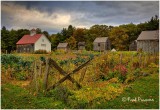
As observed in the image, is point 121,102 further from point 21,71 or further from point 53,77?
point 21,71

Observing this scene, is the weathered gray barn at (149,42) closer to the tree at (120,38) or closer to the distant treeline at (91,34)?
the distant treeline at (91,34)

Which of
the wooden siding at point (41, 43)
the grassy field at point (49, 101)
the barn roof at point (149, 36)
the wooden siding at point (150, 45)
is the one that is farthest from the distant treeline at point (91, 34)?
the grassy field at point (49, 101)

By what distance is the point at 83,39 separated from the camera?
95.2 m

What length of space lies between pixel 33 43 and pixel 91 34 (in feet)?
89.6

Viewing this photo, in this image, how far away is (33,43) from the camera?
68500mm

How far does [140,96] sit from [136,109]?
2103 millimetres

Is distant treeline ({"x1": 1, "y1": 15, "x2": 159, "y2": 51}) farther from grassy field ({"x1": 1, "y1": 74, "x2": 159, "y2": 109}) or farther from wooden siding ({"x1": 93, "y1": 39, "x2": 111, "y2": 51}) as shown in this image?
grassy field ({"x1": 1, "y1": 74, "x2": 159, "y2": 109})

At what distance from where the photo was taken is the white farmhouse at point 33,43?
225 ft

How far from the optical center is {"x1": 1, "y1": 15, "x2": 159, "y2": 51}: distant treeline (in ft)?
238

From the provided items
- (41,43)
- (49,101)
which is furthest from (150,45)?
(49,101)

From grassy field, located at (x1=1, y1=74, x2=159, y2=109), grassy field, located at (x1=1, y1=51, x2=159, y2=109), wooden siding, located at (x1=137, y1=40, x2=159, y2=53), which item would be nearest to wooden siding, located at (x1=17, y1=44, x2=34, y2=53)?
wooden siding, located at (x1=137, y1=40, x2=159, y2=53)

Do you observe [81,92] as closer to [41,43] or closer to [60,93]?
[60,93]

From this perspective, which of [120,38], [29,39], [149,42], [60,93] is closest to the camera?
[60,93]

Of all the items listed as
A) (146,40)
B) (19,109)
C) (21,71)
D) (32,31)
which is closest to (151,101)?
(19,109)
